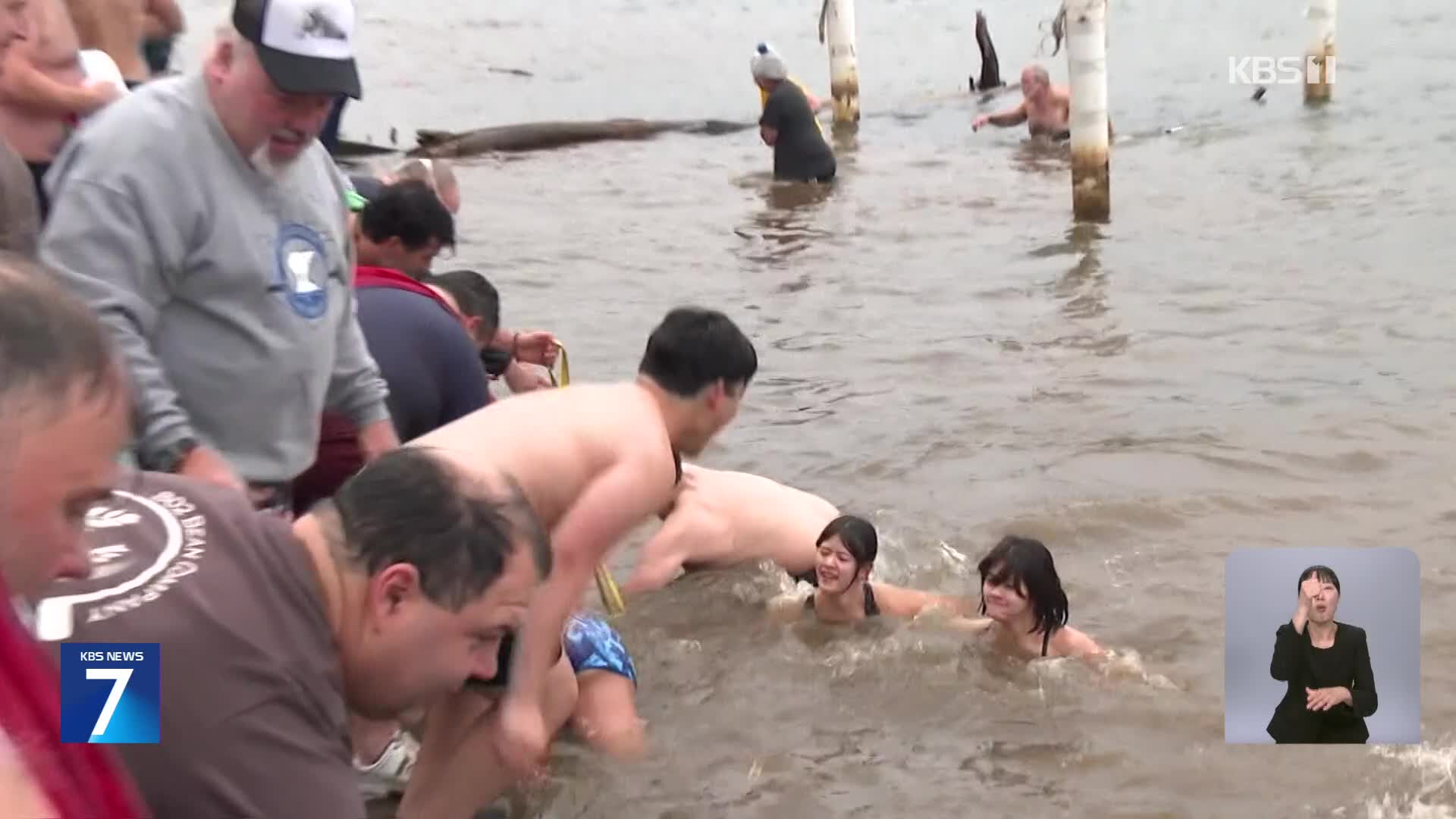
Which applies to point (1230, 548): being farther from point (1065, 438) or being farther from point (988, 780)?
point (988, 780)

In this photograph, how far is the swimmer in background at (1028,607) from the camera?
16.0 feet

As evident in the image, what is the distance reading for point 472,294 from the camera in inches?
198

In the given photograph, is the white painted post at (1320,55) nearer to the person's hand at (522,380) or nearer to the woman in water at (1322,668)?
the person's hand at (522,380)

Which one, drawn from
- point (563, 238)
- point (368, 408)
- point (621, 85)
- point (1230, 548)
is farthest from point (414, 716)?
point (621, 85)

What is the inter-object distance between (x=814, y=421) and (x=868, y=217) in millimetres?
5980

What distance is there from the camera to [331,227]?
3420 mm

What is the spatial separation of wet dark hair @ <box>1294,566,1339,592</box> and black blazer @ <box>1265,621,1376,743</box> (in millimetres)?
85

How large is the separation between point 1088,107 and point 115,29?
27.7 ft

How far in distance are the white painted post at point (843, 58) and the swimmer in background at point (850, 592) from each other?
13.4 m

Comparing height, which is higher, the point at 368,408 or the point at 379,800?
the point at 368,408

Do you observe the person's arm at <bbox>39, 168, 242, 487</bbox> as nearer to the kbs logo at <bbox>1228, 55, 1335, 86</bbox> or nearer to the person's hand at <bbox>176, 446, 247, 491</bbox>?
the person's hand at <bbox>176, 446, 247, 491</bbox>

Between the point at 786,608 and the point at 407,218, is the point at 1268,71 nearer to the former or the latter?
the point at 786,608

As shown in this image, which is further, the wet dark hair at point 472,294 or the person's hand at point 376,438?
the wet dark hair at point 472,294

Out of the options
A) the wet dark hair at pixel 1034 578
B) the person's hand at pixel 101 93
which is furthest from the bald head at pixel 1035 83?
the person's hand at pixel 101 93
